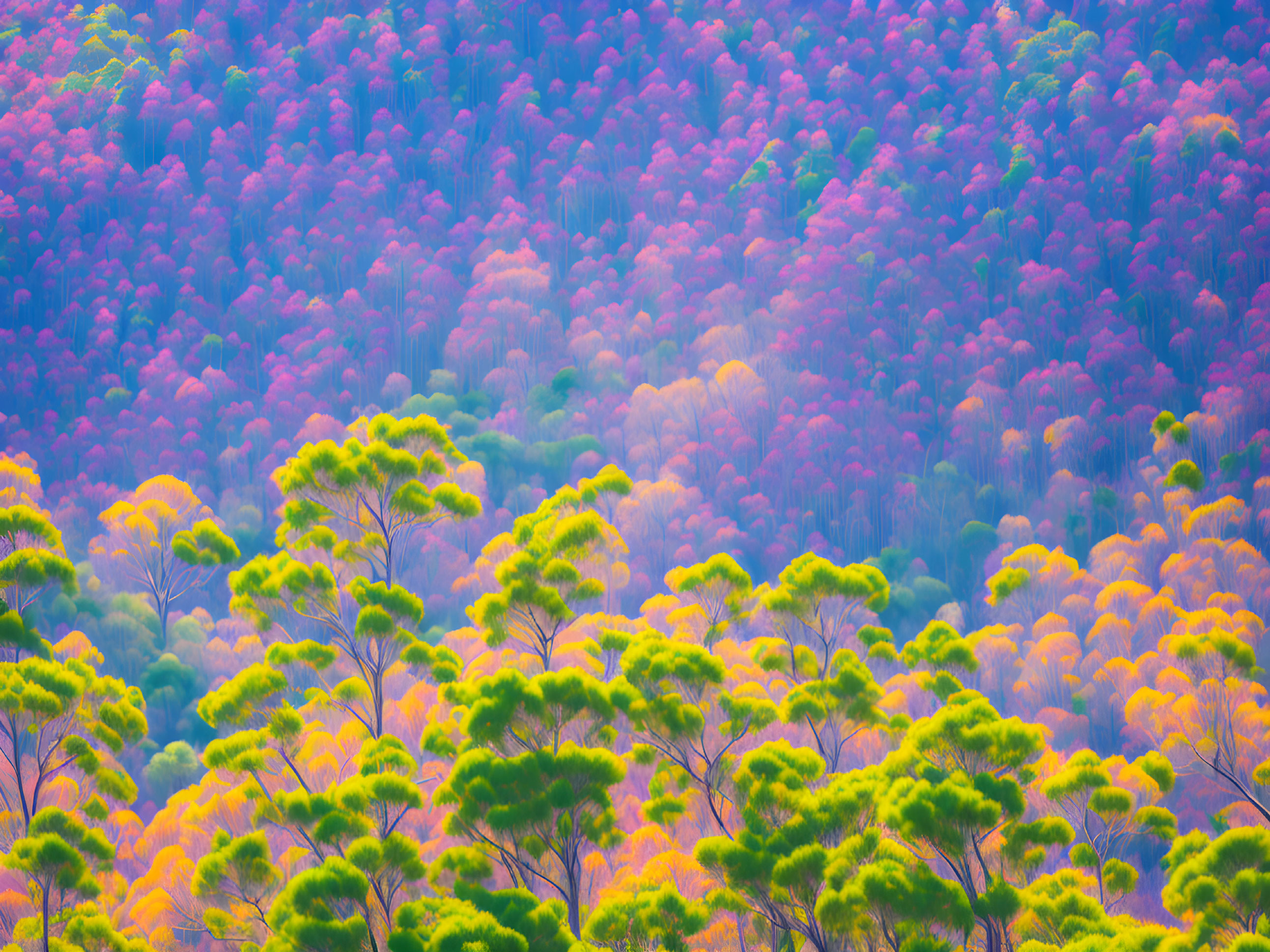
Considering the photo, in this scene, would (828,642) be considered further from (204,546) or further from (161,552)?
(161,552)

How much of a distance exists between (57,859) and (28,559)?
336 inches

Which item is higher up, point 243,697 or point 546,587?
point 546,587

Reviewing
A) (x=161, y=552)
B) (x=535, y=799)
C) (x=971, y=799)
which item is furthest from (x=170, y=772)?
(x=971, y=799)

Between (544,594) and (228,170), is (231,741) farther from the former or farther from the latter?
(228,170)

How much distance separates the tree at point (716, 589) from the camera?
77.3 feet

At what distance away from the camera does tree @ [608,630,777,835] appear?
17078 millimetres

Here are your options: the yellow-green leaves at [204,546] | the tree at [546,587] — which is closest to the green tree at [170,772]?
the yellow-green leaves at [204,546]

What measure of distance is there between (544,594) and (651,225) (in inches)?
1339

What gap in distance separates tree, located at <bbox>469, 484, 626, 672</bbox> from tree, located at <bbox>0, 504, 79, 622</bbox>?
1117cm

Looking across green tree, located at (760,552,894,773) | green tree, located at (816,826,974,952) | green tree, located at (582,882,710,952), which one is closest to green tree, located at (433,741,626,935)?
green tree, located at (582,882,710,952)

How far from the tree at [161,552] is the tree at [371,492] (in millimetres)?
9856

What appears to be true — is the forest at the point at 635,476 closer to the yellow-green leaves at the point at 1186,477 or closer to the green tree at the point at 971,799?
the green tree at the point at 971,799

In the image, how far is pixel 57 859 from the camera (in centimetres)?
1634

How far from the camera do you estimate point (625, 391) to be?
44156mm
